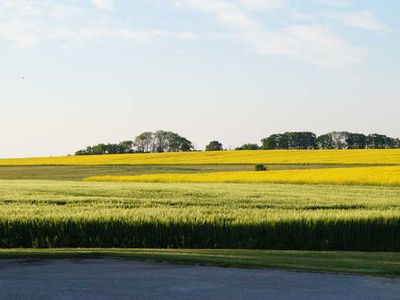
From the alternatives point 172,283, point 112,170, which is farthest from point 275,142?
point 172,283

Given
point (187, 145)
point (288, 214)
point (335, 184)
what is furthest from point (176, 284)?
point (187, 145)

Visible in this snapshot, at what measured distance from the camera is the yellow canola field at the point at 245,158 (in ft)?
258

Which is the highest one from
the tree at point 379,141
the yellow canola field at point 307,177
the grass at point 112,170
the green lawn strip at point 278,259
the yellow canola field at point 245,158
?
the tree at point 379,141

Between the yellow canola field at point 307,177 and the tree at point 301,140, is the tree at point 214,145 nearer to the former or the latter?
the tree at point 301,140

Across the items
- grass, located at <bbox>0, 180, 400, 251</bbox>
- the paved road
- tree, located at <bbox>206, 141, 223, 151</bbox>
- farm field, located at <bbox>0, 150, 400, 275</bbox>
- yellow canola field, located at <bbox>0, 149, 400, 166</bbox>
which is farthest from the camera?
tree, located at <bbox>206, 141, 223, 151</bbox>

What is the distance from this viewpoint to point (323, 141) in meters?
148

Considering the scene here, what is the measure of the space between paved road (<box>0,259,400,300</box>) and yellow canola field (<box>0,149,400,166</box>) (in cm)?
5991

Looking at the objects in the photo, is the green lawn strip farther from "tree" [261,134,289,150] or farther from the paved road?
"tree" [261,134,289,150]

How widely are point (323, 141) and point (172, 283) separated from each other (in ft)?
453

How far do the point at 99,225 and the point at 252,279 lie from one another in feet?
30.9

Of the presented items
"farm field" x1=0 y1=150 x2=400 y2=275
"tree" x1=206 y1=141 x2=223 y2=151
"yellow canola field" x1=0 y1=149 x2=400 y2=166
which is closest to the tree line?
"tree" x1=206 y1=141 x2=223 y2=151

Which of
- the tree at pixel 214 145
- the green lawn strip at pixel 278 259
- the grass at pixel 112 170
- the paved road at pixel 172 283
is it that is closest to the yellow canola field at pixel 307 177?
the grass at pixel 112 170

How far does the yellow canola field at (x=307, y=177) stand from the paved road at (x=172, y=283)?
126 feet

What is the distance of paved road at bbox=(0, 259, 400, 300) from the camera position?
11035 millimetres
